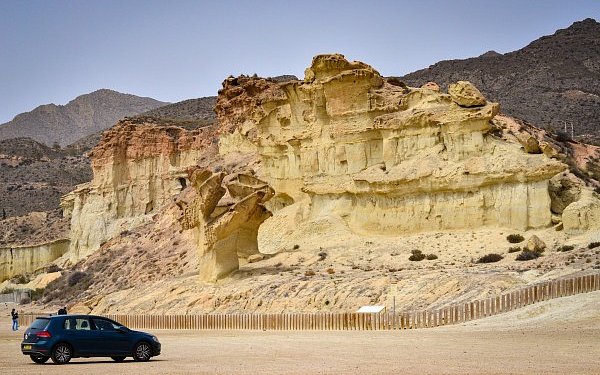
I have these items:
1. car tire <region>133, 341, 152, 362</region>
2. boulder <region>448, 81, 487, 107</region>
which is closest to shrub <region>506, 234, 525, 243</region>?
boulder <region>448, 81, 487, 107</region>

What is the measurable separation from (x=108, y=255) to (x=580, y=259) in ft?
161

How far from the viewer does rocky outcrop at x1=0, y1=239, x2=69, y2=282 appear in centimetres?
9406

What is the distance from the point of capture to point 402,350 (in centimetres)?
2545

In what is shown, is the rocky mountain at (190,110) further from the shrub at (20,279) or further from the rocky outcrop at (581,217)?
the rocky outcrop at (581,217)

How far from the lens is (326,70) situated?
196ft

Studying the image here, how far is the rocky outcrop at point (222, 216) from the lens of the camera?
171 ft

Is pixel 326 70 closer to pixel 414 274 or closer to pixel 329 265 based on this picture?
pixel 329 265

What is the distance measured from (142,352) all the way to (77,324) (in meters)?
1.86

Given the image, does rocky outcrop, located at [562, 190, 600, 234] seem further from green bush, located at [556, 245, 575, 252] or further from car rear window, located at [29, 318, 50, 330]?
car rear window, located at [29, 318, 50, 330]

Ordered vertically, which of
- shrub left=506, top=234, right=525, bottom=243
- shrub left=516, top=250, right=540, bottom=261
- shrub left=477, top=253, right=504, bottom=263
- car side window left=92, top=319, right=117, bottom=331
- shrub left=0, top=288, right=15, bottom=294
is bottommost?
shrub left=0, top=288, right=15, bottom=294

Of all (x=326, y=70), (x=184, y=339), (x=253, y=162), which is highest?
(x=326, y=70)

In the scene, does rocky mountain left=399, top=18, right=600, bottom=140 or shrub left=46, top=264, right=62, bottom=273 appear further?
rocky mountain left=399, top=18, right=600, bottom=140

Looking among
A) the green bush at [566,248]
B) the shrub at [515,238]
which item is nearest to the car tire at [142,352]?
the green bush at [566,248]

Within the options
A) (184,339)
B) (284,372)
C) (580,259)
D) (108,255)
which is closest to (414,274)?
(580,259)
